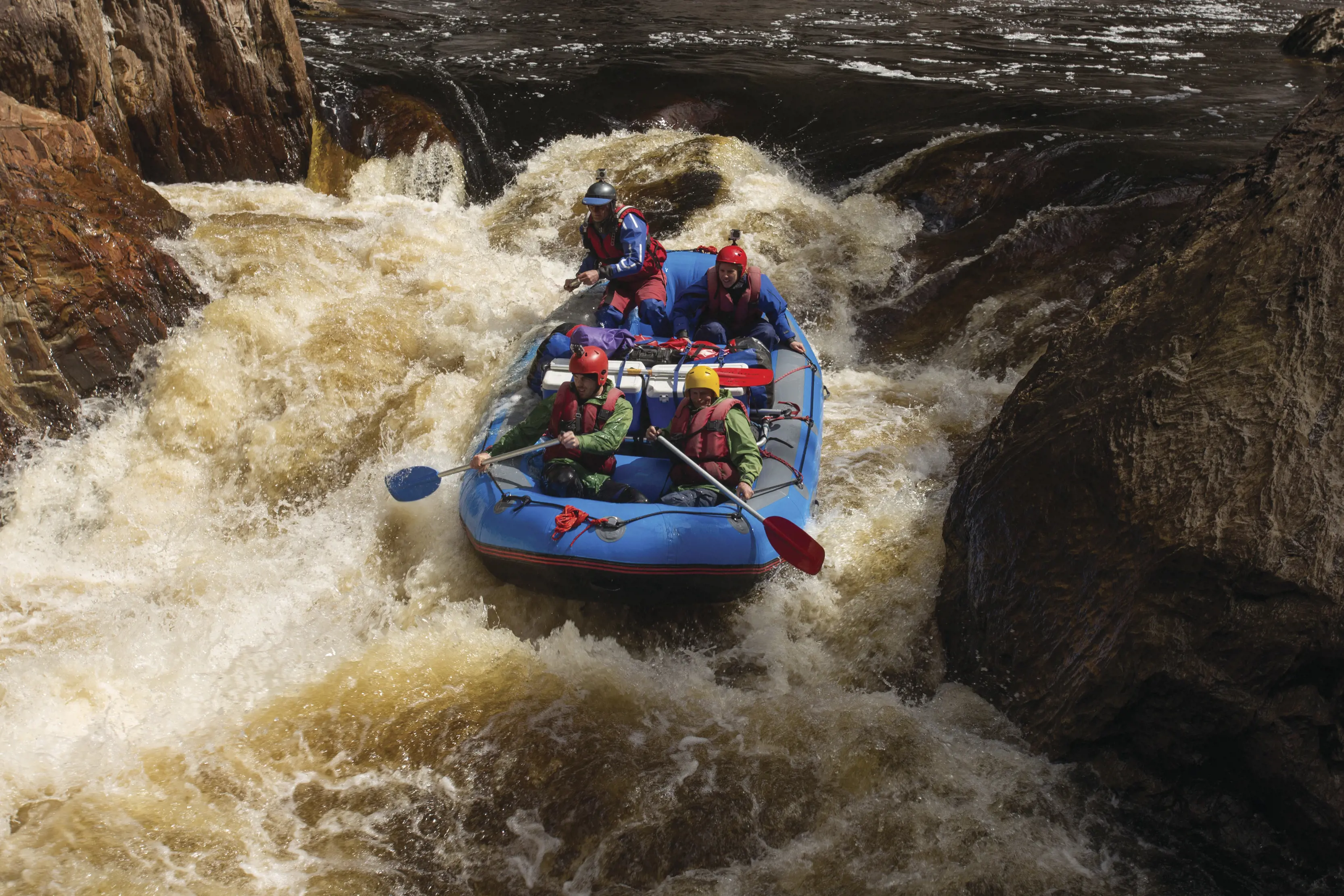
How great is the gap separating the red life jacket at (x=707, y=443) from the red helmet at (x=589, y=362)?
52 centimetres

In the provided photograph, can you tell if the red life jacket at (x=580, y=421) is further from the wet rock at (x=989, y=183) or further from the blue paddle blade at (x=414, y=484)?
the wet rock at (x=989, y=183)

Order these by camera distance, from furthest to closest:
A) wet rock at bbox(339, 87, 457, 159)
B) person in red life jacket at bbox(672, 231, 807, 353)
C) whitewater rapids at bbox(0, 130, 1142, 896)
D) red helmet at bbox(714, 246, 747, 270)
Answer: wet rock at bbox(339, 87, 457, 159)
person in red life jacket at bbox(672, 231, 807, 353)
red helmet at bbox(714, 246, 747, 270)
whitewater rapids at bbox(0, 130, 1142, 896)

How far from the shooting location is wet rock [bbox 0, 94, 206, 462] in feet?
19.3

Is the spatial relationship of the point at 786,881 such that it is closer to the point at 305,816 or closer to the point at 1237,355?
the point at 305,816

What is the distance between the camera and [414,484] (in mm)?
5266

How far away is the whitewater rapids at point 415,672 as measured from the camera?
3646 mm

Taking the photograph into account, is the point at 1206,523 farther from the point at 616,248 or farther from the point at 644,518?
the point at 616,248

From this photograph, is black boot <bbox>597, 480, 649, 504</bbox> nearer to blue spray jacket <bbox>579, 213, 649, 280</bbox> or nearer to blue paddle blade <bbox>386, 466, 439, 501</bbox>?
blue paddle blade <bbox>386, 466, 439, 501</bbox>

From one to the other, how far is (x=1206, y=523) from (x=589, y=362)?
3001 mm

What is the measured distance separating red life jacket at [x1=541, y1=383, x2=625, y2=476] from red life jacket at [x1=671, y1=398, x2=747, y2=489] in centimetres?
40

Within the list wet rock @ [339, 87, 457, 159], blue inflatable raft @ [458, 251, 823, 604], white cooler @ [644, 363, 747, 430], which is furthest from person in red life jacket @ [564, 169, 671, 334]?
wet rock @ [339, 87, 457, 159]

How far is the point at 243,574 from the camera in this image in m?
5.29

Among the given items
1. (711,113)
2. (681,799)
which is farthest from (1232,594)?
(711,113)

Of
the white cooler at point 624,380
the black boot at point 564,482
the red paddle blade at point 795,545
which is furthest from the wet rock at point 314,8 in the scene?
the red paddle blade at point 795,545
